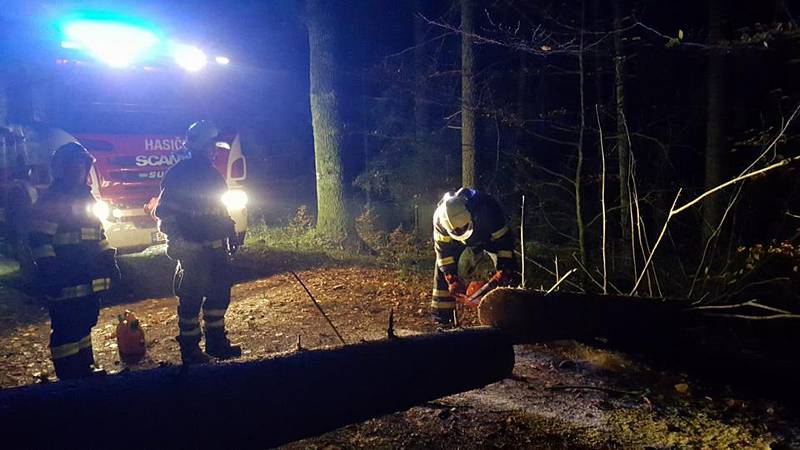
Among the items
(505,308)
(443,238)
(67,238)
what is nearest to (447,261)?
(443,238)

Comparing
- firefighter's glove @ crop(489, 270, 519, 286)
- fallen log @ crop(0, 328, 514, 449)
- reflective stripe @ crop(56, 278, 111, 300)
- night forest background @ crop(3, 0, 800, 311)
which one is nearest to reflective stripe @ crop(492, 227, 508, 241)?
firefighter's glove @ crop(489, 270, 519, 286)

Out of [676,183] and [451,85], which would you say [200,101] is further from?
[676,183]

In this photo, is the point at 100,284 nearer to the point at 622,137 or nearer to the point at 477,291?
the point at 477,291

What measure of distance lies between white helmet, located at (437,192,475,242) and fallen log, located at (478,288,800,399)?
122cm

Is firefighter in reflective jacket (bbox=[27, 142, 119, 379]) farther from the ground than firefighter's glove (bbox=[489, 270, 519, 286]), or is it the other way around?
firefighter in reflective jacket (bbox=[27, 142, 119, 379])

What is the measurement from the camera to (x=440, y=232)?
5629 millimetres

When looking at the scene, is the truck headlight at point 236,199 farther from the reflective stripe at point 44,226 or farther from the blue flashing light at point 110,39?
the reflective stripe at point 44,226

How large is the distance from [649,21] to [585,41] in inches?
83.2

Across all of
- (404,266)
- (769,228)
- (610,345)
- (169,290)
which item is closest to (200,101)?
(169,290)

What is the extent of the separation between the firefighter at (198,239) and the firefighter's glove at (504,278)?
2423 mm

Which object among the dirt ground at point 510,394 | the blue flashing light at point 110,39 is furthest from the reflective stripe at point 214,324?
the blue flashing light at point 110,39

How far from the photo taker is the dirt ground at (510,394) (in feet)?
11.1

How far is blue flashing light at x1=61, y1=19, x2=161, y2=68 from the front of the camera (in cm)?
737

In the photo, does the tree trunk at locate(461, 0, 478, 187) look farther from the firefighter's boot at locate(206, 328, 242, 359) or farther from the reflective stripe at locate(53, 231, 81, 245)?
the reflective stripe at locate(53, 231, 81, 245)
